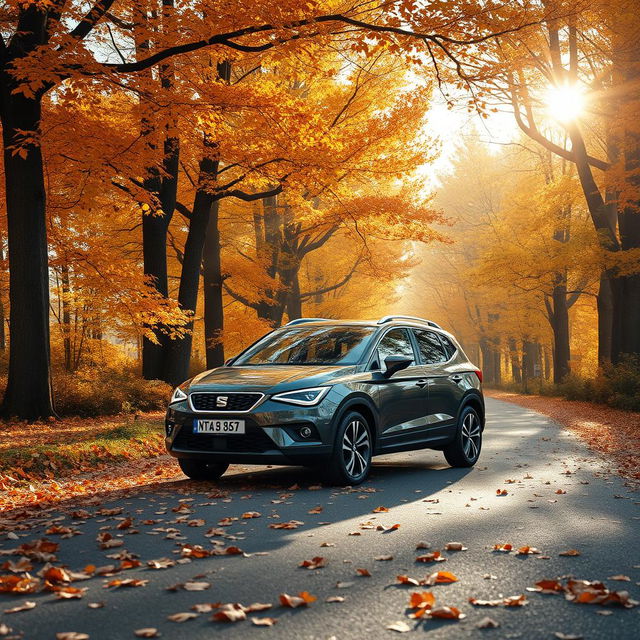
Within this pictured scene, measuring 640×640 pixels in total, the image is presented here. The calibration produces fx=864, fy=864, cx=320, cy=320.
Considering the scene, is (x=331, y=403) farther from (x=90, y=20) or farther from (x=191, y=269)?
(x=191, y=269)

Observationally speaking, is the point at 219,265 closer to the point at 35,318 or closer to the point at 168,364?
the point at 168,364

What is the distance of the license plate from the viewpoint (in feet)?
28.2

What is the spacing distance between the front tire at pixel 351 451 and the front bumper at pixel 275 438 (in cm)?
15

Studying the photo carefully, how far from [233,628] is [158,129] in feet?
39.3

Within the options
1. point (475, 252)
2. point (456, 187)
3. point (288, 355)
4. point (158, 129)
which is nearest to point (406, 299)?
point (475, 252)

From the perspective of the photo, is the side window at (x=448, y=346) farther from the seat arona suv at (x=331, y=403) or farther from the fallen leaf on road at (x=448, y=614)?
the fallen leaf on road at (x=448, y=614)

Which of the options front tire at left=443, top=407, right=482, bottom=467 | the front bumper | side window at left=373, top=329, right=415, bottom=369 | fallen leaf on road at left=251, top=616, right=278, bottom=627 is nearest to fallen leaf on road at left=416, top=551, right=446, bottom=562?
fallen leaf on road at left=251, top=616, right=278, bottom=627

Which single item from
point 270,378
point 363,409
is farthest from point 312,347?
point 270,378

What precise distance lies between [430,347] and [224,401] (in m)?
3.57

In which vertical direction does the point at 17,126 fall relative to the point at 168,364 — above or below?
above

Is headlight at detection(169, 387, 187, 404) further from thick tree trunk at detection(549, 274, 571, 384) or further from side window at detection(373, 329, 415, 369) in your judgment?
thick tree trunk at detection(549, 274, 571, 384)

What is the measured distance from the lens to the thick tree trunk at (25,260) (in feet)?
48.0

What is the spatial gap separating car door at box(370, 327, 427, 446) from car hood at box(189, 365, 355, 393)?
59cm

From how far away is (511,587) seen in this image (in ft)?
16.2
